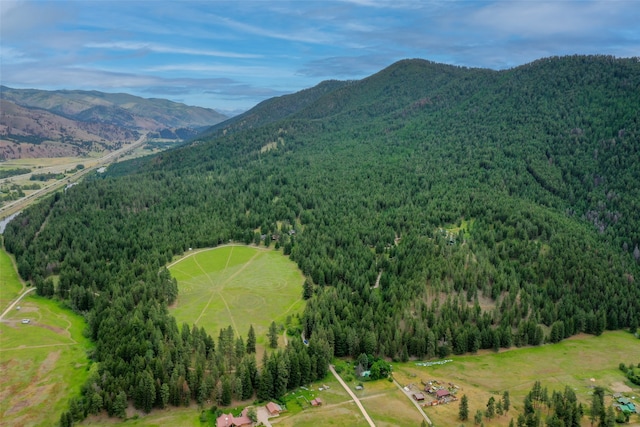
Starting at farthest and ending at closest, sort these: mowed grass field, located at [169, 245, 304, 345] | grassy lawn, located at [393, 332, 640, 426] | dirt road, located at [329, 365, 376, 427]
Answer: mowed grass field, located at [169, 245, 304, 345] < grassy lawn, located at [393, 332, 640, 426] < dirt road, located at [329, 365, 376, 427]

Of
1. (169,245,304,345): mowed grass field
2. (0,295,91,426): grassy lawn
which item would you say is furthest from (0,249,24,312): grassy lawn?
(169,245,304,345): mowed grass field

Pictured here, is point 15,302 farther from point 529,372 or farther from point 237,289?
point 529,372

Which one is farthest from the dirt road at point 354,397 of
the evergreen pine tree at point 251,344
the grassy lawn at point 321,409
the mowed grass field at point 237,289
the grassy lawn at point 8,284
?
the grassy lawn at point 8,284

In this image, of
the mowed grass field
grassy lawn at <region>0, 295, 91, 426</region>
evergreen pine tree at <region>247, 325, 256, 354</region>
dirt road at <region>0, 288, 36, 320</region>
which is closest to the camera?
grassy lawn at <region>0, 295, 91, 426</region>

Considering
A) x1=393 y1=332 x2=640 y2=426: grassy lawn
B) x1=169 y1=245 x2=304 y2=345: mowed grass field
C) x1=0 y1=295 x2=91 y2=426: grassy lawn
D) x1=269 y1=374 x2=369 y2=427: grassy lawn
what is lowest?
x1=393 y1=332 x2=640 y2=426: grassy lawn

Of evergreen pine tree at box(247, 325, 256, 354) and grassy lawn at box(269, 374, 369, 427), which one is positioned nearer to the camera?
grassy lawn at box(269, 374, 369, 427)

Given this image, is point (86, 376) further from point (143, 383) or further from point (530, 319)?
point (530, 319)

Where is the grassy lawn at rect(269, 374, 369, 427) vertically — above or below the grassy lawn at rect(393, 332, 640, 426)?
above

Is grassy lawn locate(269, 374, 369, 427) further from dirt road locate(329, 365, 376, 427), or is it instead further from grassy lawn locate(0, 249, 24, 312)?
grassy lawn locate(0, 249, 24, 312)
